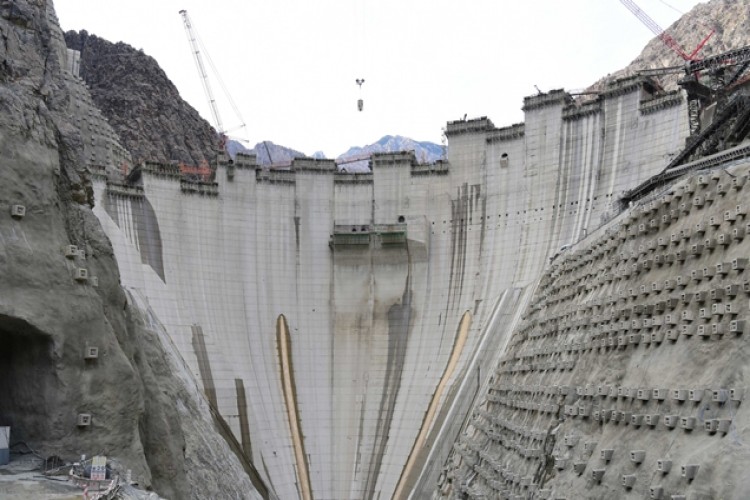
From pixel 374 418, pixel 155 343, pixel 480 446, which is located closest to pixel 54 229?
pixel 155 343

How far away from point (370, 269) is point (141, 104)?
113 feet

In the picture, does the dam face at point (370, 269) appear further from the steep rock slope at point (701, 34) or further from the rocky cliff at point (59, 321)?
the steep rock slope at point (701, 34)

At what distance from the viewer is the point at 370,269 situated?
55656 millimetres

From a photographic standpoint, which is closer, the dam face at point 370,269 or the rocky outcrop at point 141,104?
the dam face at point 370,269

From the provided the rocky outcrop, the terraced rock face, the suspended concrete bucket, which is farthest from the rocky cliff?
the rocky outcrop

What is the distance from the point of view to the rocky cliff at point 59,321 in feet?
64.5

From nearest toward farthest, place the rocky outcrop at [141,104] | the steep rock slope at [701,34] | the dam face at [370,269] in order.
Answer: the dam face at [370,269] → the rocky outcrop at [141,104] → the steep rock slope at [701,34]

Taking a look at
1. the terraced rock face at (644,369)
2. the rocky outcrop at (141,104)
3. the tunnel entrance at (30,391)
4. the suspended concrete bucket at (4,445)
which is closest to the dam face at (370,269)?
the terraced rock face at (644,369)

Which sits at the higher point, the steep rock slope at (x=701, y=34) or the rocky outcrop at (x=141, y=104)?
the steep rock slope at (x=701, y=34)

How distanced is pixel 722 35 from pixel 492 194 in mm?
43781

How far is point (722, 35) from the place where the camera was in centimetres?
8319

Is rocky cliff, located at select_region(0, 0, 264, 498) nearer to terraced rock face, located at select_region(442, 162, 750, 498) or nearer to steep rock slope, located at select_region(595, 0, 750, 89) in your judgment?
terraced rock face, located at select_region(442, 162, 750, 498)

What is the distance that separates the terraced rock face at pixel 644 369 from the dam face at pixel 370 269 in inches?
665

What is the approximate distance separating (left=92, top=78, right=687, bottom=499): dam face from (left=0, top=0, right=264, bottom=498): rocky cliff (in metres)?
26.6
